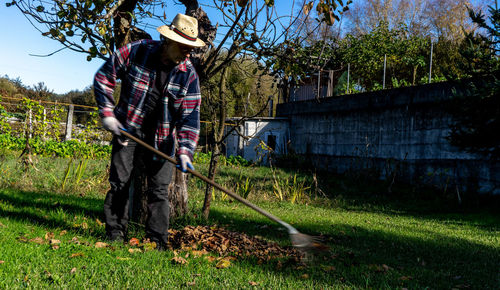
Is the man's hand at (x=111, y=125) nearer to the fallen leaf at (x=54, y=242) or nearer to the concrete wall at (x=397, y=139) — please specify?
the fallen leaf at (x=54, y=242)

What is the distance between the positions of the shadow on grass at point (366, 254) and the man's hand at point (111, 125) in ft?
4.00

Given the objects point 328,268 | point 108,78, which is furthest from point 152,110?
point 328,268

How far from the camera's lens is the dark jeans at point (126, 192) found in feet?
12.3

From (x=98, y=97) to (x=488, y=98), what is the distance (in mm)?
7152

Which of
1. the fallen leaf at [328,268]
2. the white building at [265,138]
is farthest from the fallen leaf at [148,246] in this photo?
the white building at [265,138]

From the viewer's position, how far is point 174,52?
11.5 feet

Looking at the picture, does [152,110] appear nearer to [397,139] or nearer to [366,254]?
[366,254]

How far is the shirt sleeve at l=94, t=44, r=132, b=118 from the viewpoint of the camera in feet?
11.5

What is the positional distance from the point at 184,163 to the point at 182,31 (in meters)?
1.14

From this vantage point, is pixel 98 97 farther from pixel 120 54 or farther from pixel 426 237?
pixel 426 237

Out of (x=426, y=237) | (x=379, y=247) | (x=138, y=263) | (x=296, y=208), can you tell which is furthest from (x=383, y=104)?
(x=138, y=263)

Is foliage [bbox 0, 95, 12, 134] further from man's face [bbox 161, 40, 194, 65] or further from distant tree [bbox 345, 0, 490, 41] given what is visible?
distant tree [bbox 345, 0, 490, 41]

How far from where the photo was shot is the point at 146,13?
5.43 m

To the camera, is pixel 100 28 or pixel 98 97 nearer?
pixel 98 97
